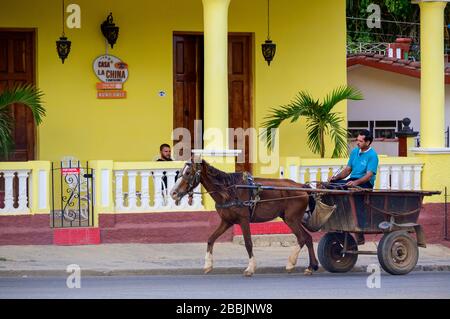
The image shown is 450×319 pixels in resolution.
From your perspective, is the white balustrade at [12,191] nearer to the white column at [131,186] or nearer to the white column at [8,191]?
the white column at [8,191]

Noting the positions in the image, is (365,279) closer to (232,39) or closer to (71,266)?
(71,266)

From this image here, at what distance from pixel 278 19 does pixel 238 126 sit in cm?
205

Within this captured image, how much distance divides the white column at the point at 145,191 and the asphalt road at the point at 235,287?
2543 millimetres

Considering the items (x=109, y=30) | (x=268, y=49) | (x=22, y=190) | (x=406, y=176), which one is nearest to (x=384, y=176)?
(x=406, y=176)

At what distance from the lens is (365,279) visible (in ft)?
46.4

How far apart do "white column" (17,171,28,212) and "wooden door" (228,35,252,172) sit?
4577mm

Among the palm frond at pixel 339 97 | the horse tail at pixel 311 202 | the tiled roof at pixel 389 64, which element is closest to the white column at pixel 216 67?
the palm frond at pixel 339 97

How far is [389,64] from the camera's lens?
80.9 feet

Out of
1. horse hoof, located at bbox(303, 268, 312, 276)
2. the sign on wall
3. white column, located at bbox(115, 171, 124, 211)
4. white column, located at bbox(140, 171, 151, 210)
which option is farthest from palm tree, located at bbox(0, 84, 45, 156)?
horse hoof, located at bbox(303, 268, 312, 276)

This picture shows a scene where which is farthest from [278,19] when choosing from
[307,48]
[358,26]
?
[358,26]

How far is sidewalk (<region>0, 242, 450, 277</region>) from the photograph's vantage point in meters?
14.7

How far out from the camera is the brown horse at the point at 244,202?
46.0 feet

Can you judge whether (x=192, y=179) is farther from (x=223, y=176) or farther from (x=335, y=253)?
(x=335, y=253)

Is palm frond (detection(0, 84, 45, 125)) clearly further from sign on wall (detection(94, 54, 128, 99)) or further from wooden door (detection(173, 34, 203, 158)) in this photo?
wooden door (detection(173, 34, 203, 158))
